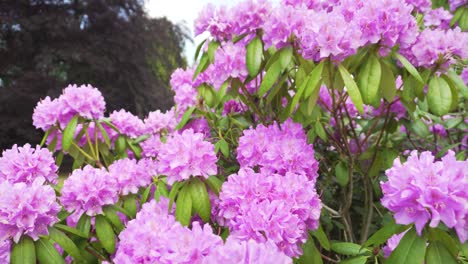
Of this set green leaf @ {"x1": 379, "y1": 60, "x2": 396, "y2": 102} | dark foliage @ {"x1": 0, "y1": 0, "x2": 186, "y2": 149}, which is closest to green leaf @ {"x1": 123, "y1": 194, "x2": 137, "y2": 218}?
green leaf @ {"x1": 379, "y1": 60, "x2": 396, "y2": 102}

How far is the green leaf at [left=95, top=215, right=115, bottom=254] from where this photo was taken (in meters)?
1.58

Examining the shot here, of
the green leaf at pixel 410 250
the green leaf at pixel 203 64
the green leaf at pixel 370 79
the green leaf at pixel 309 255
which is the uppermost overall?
the green leaf at pixel 203 64

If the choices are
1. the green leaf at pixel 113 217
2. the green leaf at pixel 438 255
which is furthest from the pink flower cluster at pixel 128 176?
the green leaf at pixel 438 255

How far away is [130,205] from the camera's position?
1.84 m

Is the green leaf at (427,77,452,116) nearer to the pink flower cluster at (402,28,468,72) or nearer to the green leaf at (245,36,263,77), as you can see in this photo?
the pink flower cluster at (402,28,468,72)

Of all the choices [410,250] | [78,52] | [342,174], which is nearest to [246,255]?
[410,250]

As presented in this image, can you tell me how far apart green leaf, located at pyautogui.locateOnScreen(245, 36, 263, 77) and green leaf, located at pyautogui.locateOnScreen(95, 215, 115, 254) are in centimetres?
81

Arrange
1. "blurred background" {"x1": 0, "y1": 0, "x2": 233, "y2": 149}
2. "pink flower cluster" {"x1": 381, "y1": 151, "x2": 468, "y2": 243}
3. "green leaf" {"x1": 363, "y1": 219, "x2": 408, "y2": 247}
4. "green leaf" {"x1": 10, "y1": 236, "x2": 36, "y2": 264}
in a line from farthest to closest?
"blurred background" {"x1": 0, "y1": 0, "x2": 233, "y2": 149}
"green leaf" {"x1": 10, "y1": 236, "x2": 36, "y2": 264}
"green leaf" {"x1": 363, "y1": 219, "x2": 408, "y2": 247}
"pink flower cluster" {"x1": 381, "y1": 151, "x2": 468, "y2": 243}

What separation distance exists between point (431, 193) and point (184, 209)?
2.50 ft

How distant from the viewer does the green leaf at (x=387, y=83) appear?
153 cm

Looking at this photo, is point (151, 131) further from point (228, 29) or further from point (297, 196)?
point (297, 196)

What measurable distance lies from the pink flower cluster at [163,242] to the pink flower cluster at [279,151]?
499 mm

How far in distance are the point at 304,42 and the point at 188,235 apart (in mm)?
822

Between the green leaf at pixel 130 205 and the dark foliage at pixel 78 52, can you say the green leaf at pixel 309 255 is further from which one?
the dark foliage at pixel 78 52
